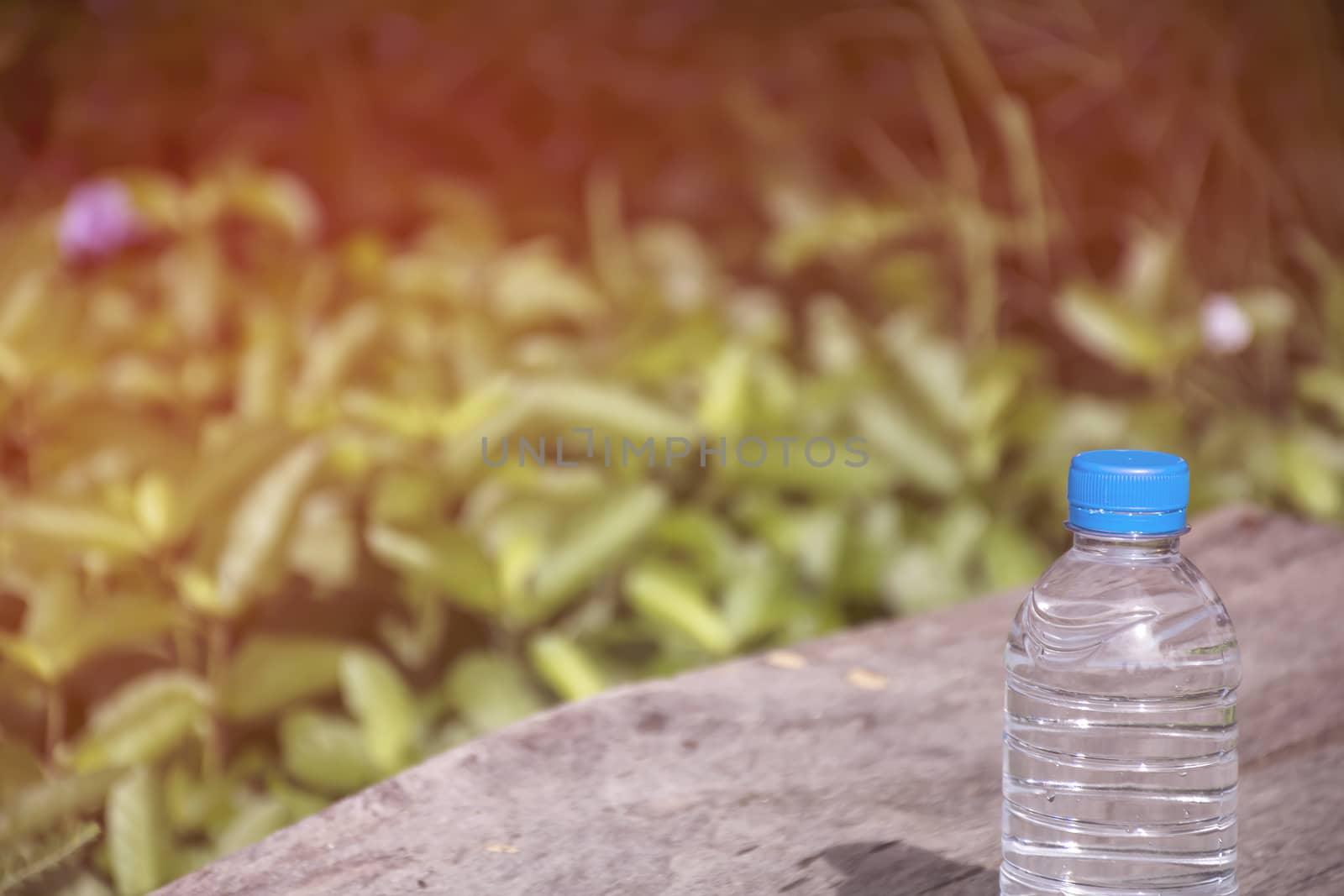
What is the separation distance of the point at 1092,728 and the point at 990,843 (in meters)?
0.12

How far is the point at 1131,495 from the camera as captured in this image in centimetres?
60

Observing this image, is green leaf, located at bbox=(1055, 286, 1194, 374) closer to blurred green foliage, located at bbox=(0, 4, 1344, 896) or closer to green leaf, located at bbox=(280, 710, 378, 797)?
blurred green foliage, located at bbox=(0, 4, 1344, 896)

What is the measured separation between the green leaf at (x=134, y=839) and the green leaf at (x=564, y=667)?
0.41 m

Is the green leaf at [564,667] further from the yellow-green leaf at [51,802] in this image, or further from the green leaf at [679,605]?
the yellow-green leaf at [51,802]

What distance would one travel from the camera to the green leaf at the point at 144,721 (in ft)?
3.80

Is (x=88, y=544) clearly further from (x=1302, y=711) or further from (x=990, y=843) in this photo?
(x=1302, y=711)

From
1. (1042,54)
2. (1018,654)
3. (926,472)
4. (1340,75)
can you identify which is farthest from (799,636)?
(1340,75)

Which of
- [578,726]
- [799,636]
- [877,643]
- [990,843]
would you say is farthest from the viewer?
[799,636]

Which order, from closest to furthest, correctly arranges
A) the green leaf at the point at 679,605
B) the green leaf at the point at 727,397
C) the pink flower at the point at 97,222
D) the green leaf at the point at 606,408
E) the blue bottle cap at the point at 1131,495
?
the blue bottle cap at the point at 1131,495 < the green leaf at the point at 679,605 < the green leaf at the point at 606,408 < the green leaf at the point at 727,397 < the pink flower at the point at 97,222

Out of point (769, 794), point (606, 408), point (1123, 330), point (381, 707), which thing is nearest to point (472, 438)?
point (606, 408)

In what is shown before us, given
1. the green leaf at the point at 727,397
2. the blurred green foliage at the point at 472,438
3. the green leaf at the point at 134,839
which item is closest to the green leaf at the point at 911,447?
the blurred green foliage at the point at 472,438

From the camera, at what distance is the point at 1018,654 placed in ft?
2.56

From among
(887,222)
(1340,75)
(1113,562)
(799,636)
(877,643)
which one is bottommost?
(799,636)

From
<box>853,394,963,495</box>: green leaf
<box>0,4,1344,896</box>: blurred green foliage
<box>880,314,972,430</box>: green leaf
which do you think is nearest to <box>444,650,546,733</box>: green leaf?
<box>0,4,1344,896</box>: blurred green foliage
